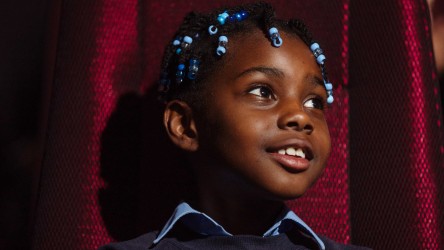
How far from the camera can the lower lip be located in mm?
1122

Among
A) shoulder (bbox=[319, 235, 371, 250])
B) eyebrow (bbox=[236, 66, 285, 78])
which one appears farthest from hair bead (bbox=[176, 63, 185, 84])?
shoulder (bbox=[319, 235, 371, 250])

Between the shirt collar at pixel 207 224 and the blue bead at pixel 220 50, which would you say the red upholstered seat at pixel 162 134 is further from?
Answer: the blue bead at pixel 220 50

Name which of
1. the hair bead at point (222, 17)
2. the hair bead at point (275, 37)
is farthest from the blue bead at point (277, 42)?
the hair bead at point (222, 17)

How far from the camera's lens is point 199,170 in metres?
1.28

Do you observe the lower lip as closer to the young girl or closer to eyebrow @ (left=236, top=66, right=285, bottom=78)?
the young girl

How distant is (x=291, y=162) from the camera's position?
1128 millimetres

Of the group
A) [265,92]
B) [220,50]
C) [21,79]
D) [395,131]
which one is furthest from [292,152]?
[21,79]

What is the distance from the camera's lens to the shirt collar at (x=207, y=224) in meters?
1.19

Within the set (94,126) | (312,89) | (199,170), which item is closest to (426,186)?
(312,89)

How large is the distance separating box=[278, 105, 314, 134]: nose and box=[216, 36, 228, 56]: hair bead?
15 centimetres

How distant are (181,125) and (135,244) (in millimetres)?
217

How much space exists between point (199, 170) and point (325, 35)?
16.2 inches

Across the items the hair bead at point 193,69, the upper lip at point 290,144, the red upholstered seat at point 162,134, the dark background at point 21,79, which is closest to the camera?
the upper lip at point 290,144

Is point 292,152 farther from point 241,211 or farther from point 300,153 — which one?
point 241,211
